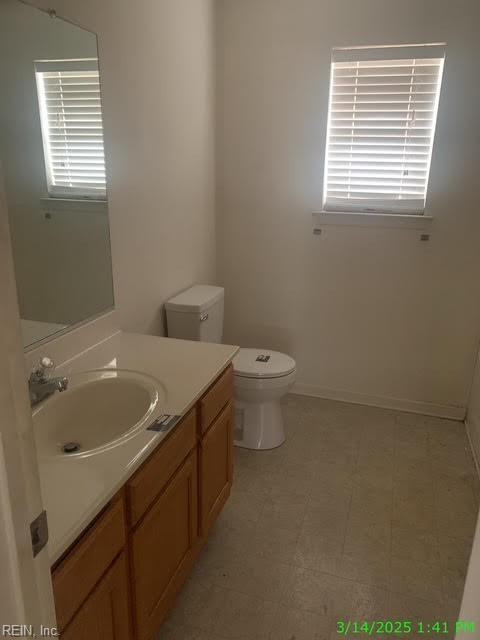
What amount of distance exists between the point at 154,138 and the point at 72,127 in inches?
23.9

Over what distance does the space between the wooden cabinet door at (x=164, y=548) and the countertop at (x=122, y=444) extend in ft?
0.71

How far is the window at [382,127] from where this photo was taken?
2703 millimetres

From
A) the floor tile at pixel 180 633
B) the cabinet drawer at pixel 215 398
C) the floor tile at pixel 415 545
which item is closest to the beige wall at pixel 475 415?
the floor tile at pixel 415 545

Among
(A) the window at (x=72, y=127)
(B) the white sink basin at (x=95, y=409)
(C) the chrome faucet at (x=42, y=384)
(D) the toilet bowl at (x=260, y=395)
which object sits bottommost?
(D) the toilet bowl at (x=260, y=395)

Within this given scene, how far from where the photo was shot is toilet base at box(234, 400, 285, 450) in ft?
9.05

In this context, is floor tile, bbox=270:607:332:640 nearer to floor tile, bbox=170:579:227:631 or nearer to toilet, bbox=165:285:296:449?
floor tile, bbox=170:579:227:631

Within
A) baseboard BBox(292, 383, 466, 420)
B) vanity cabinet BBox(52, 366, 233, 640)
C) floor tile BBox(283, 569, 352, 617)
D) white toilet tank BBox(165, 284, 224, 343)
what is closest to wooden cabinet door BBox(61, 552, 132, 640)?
vanity cabinet BBox(52, 366, 233, 640)

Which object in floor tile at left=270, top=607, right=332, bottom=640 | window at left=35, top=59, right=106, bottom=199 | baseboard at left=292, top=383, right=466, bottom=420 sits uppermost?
window at left=35, top=59, right=106, bottom=199

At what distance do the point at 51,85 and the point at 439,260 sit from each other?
229 centimetres

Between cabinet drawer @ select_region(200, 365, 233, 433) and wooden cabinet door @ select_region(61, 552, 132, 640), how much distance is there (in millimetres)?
570

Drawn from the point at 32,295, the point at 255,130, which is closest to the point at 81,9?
the point at 32,295

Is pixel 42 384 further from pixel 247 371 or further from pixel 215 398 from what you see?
pixel 247 371

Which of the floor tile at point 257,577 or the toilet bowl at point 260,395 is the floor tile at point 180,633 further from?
the toilet bowl at point 260,395

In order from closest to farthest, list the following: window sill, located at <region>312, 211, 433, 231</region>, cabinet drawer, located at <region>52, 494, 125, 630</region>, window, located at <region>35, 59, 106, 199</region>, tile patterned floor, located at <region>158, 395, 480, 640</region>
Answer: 1. cabinet drawer, located at <region>52, 494, 125, 630</region>
2. window, located at <region>35, 59, 106, 199</region>
3. tile patterned floor, located at <region>158, 395, 480, 640</region>
4. window sill, located at <region>312, 211, 433, 231</region>
